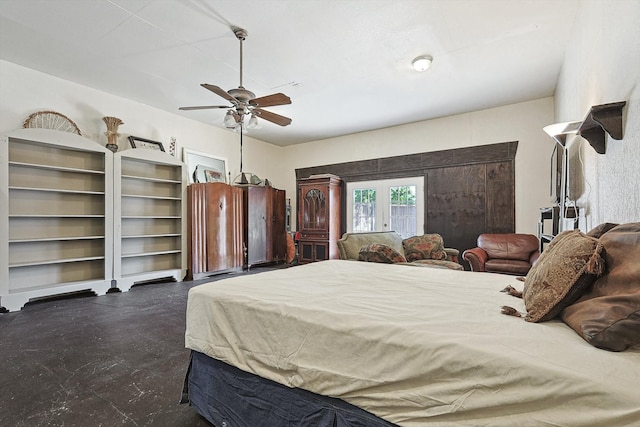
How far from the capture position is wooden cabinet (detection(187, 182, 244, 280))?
16.5 ft

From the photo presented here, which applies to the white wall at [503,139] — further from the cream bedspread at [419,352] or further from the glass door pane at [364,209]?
the cream bedspread at [419,352]

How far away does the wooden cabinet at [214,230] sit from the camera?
5.02 m

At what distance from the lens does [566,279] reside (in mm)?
1003

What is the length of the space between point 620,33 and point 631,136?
0.61 meters

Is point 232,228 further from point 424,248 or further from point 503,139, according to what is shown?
point 503,139

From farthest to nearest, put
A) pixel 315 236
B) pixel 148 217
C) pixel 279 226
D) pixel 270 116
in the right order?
pixel 279 226
pixel 315 236
pixel 148 217
pixel 270 116

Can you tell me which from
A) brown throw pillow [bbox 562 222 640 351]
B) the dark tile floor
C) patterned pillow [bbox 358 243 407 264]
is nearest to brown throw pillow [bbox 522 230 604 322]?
brown throw pillow [bbox 562 222 640 351]

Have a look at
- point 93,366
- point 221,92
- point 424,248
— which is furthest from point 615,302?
point 424,248

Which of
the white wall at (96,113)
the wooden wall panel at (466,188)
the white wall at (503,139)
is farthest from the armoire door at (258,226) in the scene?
the wooden wall panel at (466,188)

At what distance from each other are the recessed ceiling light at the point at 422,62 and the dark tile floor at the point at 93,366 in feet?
12.5

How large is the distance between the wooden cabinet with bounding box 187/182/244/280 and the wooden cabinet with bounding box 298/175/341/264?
4.67 feet

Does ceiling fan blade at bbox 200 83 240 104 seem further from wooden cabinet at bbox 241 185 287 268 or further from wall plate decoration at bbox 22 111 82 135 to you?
wooden cabinet at bbox 241 185 287 268

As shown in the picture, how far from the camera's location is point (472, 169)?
5.09 metres

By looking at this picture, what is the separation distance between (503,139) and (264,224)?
4.68m
